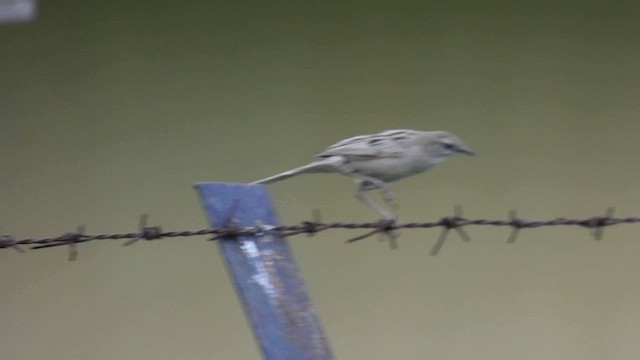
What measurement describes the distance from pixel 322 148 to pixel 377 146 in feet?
4.72

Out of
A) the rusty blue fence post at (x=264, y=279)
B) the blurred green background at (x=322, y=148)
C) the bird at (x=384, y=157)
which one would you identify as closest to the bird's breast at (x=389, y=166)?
the bird at (x=384, y=157)

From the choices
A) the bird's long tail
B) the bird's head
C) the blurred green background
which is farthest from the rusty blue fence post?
the blurred green background

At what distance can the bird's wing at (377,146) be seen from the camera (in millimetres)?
1917

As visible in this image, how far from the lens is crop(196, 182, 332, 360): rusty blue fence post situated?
170 centimetres

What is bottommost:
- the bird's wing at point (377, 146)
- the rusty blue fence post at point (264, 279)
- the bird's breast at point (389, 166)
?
the rusty blue fence post at point (264, 279)

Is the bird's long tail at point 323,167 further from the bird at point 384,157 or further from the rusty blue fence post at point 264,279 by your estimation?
the rusty blue fence post at point 264,279

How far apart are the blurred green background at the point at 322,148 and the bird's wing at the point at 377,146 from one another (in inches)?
55.7

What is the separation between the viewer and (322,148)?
3.36m

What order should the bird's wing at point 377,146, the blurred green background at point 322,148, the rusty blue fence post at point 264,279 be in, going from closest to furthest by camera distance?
the rusty blue fence post at point 264,279 → the bird's wing at point 377,146 → the blurred green background at point 322,148

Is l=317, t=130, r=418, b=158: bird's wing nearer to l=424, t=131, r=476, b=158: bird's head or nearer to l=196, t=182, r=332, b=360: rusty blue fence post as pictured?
l=424, t=131, r=476, b=158: bird's head

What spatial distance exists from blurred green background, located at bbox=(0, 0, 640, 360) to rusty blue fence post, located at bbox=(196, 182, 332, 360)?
1.57 metres

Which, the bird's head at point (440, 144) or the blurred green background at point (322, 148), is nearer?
the bird's head at point (440, 144)

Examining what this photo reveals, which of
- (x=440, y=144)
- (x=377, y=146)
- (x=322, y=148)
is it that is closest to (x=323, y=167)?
(x=377, y=146)

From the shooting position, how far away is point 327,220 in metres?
3.34
